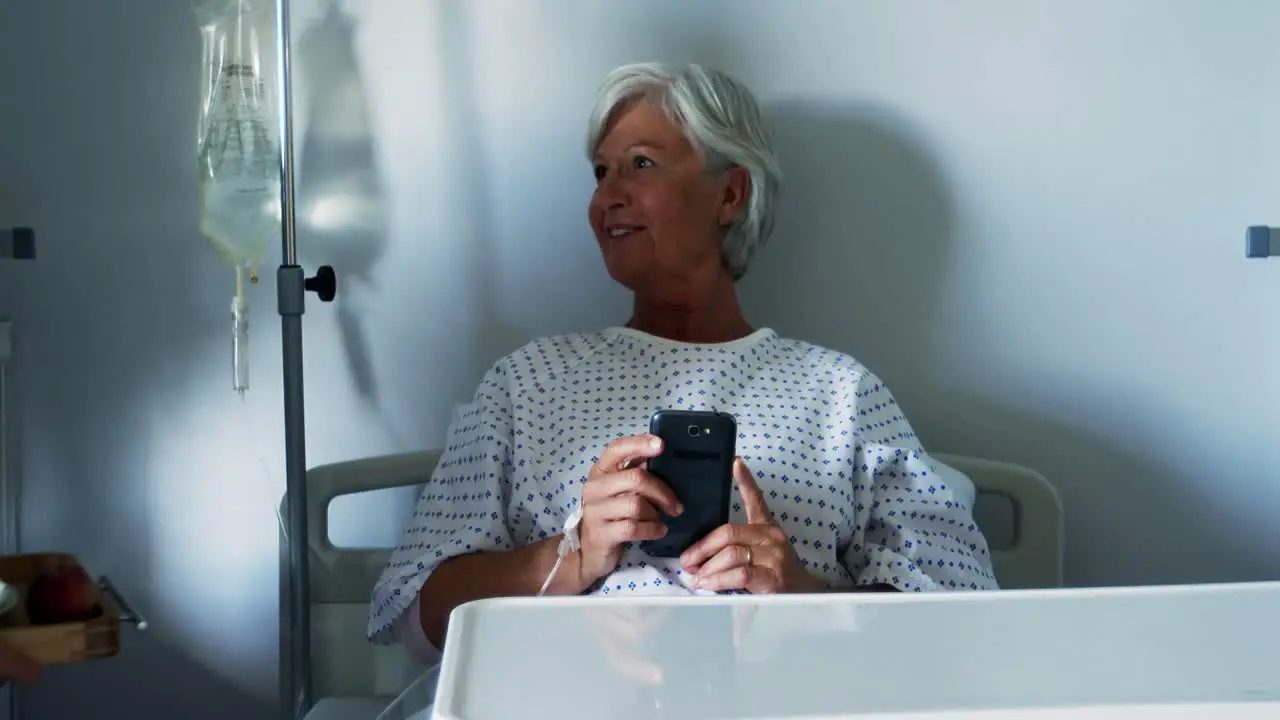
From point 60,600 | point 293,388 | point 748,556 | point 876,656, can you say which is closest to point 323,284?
point 293,388

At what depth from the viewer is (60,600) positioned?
1065 millimetres

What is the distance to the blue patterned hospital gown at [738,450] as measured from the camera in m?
1.26

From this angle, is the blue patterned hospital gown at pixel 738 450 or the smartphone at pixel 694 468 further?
the blue patterned hospital gown at pixel 738 450

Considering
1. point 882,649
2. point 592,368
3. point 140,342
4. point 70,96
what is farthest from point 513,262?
point 882,649

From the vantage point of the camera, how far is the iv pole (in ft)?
4.30

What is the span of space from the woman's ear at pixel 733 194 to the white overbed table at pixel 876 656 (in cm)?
82

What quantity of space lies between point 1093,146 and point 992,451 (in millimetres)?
430

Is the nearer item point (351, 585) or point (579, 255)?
point (351, 585)

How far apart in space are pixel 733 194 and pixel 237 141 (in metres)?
0.58

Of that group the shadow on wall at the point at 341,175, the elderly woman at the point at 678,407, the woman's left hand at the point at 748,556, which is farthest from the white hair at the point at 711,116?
the woman's left hand at the point at 748,556

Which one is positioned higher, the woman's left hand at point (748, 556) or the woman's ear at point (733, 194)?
the woman's ear at point (733, 194)

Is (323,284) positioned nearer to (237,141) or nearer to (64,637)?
(237,141)

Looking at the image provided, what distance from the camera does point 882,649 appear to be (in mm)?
604

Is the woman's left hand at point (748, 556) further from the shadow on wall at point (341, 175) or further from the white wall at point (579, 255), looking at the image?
the shadow on wall at point (341, 175)
